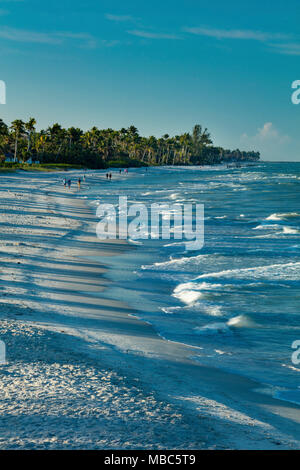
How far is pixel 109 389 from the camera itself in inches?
214

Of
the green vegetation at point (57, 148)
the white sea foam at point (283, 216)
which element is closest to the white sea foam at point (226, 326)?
the white sea foam at point (283, 216)

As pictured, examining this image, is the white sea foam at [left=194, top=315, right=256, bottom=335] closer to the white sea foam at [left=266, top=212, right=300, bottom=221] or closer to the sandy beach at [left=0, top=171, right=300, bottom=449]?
the sandy beach at [left=0, top=171, right=300, bottom=449]

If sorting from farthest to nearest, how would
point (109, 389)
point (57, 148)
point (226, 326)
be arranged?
point (57, 148), point (226, 326), point (109, 389)

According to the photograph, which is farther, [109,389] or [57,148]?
[57,148]

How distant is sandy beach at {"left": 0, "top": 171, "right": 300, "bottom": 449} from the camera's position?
435 centimetres

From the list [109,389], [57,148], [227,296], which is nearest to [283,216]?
[227,296]

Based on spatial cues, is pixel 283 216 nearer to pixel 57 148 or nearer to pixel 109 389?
pixel 109 389

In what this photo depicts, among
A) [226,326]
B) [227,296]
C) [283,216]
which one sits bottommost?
[226,326]

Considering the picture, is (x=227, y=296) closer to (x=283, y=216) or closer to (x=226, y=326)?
(x=226, y=326)

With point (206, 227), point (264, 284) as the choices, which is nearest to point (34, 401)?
point (264, 284)

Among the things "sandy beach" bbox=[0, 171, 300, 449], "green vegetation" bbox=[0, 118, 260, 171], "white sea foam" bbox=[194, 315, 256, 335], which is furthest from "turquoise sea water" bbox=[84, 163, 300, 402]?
"green vegetation" bbox=[0, 118, 260, 171]

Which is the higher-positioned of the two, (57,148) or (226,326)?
(57,148)

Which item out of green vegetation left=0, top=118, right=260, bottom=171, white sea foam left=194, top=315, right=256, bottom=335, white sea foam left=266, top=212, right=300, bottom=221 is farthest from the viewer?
green vegetation left=0, top=118, right=260, bottom=171

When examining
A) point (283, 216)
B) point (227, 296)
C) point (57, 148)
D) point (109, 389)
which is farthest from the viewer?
point (57, 148)
